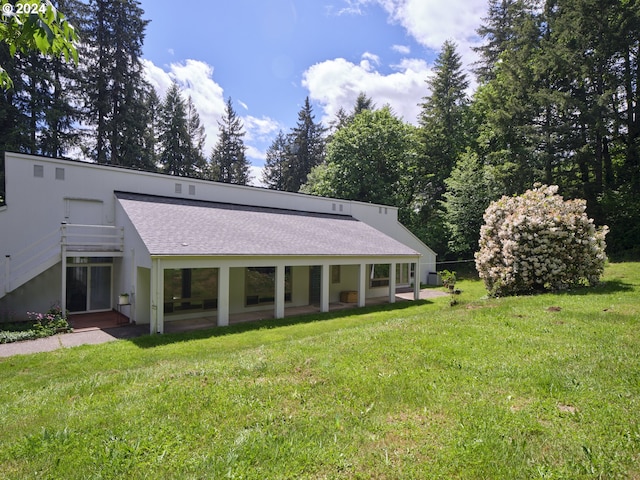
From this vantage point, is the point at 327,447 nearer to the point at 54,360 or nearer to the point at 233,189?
the point at 54,360

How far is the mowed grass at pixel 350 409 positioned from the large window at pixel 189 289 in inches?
178

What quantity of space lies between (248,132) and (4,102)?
2792cm

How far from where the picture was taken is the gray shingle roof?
11.1m

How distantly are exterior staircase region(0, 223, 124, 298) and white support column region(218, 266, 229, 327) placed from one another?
4424mm

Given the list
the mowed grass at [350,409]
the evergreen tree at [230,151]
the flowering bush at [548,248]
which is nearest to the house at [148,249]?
the mowed grass at [350,409]

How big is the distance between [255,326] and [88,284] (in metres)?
7.08

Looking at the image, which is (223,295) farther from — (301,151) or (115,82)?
(301,151)

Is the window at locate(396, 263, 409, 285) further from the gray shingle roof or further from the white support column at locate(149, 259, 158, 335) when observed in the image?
the white support column at locate(149, 259, 158, 335)

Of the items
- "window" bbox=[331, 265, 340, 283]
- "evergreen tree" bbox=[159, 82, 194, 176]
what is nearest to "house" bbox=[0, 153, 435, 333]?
"window" bbox=[331, 265, 340, 283]

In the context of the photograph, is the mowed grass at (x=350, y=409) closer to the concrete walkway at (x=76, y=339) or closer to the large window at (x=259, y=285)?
the concrete walkway at (x=76, y=339)

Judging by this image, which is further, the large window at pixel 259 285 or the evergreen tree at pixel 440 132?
the evergreen tree at pixel 440 132

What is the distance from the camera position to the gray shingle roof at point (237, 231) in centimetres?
1109

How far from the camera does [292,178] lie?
156 ft

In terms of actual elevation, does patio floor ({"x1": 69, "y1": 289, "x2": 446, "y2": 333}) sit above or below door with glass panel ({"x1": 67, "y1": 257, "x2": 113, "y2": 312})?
below
